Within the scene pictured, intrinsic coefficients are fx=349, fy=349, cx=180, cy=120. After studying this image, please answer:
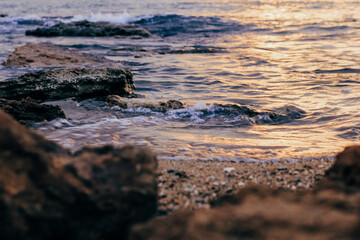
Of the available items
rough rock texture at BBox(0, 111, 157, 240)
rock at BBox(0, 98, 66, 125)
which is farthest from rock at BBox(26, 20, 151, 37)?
rough rock texture at BBox(0, 111, 157, 240)

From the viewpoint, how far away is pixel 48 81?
557 centimetres

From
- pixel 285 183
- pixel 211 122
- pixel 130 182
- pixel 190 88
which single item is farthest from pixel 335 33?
pixel 130 182

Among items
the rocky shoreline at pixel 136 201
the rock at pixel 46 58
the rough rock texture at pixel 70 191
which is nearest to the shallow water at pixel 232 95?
the rock at pixel 46 58

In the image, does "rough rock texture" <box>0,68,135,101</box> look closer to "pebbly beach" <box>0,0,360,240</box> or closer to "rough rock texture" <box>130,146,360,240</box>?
"pebbly beach" <box>0,0,360,240</box>

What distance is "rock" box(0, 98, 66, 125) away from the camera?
4.20 m

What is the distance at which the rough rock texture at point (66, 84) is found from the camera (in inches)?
212

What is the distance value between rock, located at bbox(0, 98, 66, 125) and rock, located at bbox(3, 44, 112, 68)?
3.73 meters

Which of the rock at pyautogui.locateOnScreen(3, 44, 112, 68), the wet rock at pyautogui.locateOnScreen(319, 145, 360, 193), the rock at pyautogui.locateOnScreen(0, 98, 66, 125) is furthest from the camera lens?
the rock at pyautogui.locateOnScreen(3, 44, 112, 68)

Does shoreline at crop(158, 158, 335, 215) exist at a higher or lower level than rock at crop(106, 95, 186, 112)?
higher

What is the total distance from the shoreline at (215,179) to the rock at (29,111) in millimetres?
2084

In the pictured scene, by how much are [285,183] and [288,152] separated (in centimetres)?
130

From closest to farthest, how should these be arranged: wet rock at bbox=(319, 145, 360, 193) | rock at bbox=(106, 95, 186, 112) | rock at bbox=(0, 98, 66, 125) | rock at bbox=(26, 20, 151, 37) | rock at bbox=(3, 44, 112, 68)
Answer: wet rock at bbox=(319, 145, 360, 193), rock at bbox=(0, 98, 66, 125), rock at bbox=(106, 95, 186, 112), rock at bbox=(3, 44, 112, 68), rock at bbox=(26, 20, 151, 37)

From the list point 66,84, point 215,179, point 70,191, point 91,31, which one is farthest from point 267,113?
point 91,31

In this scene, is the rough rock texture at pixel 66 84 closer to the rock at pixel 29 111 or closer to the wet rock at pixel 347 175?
the rock at pixel 29 111
